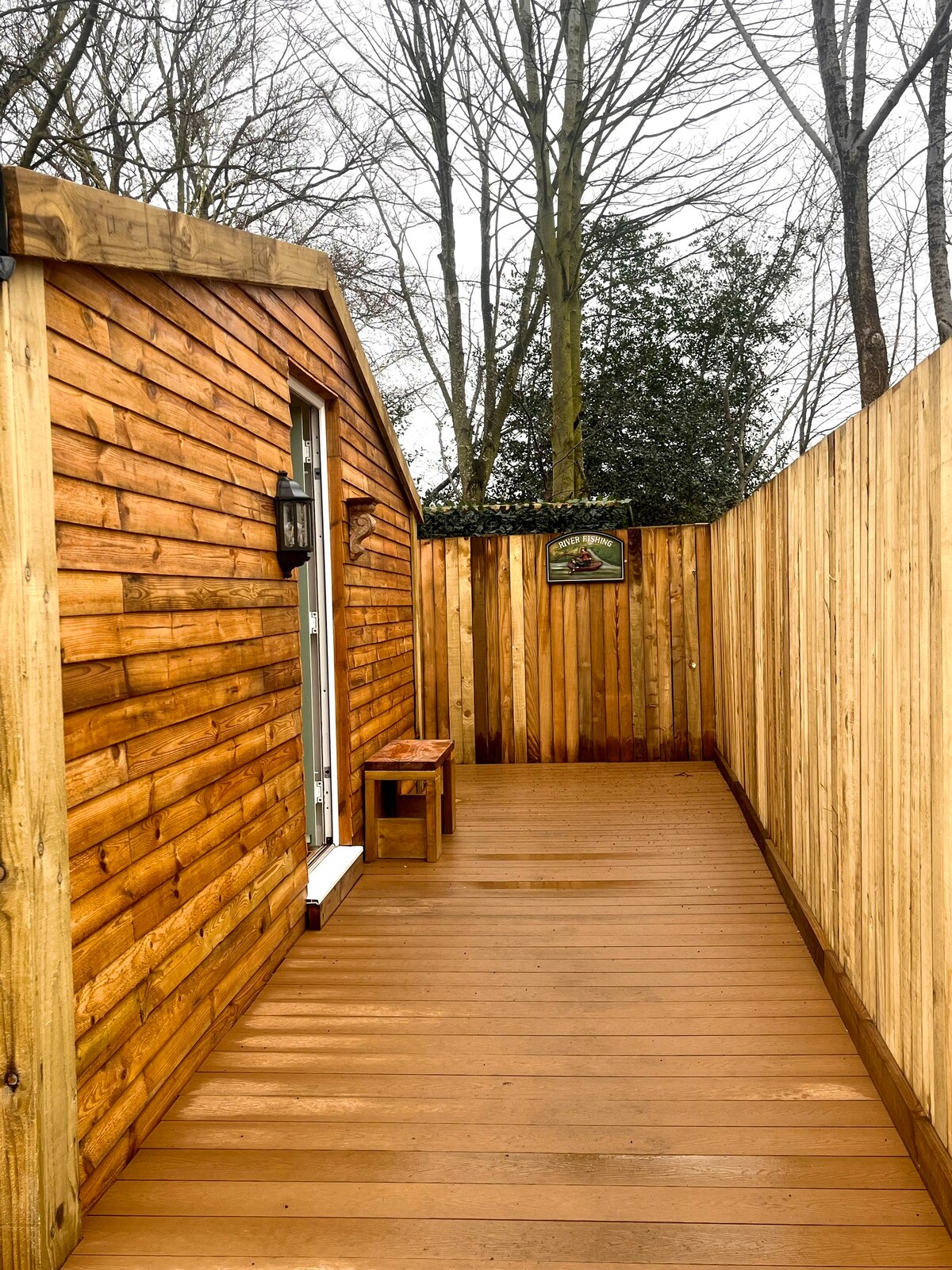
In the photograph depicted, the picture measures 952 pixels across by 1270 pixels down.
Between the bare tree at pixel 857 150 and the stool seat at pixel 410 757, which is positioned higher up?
the bare tree at pixel 857 150

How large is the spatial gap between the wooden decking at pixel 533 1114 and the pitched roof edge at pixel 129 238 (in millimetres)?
1986

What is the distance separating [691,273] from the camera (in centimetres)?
1187

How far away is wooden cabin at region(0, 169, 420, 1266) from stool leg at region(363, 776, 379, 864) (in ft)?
2.53

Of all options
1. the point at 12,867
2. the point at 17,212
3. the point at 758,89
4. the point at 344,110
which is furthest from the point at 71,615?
the point at 344,110

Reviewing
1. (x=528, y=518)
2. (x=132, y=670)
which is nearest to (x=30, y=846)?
(x=132, y=670)

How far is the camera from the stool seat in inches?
181

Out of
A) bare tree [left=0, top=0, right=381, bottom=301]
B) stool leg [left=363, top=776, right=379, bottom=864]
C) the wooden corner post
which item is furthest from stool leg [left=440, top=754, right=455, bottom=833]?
bare tree [left=0, top=0, right=381, bottom=301]

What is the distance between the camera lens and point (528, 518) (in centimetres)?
838

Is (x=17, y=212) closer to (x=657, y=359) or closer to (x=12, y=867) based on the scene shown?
(x=12, y=867)

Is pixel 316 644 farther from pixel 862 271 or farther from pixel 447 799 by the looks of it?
pixel 862 271

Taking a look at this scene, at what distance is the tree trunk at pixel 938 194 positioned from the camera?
240 inches

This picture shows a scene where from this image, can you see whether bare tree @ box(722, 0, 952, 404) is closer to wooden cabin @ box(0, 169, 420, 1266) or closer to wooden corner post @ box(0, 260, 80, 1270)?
wooden cabin @ box(0, 169, 420, 1266)

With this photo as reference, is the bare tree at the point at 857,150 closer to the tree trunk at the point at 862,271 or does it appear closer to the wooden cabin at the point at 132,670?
the tree trunk at the point at 862,271

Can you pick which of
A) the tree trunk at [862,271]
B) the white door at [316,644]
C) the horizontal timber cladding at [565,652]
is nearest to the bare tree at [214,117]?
the horizontal timber cladding at [565,652]
